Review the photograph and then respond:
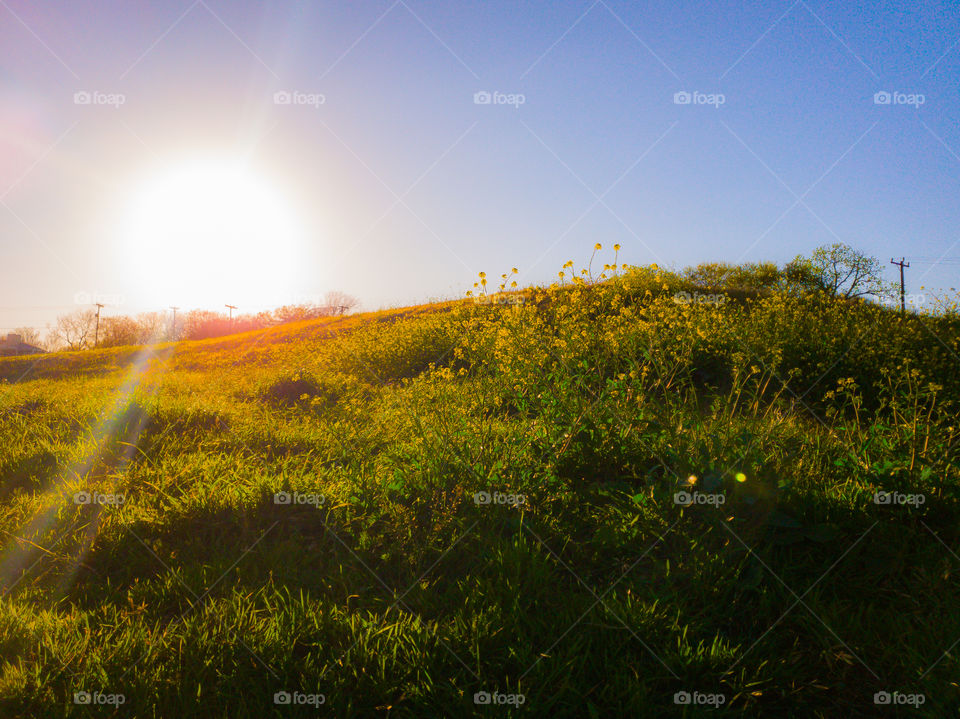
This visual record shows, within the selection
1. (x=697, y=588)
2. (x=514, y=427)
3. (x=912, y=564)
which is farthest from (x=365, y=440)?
(x=912, y=564)

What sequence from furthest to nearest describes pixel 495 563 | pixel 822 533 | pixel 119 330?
pixel 119 330
pixel 822 533
pixel 495 563

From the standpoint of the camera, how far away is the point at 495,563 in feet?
10.2

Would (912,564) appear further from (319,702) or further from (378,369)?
(378,369)

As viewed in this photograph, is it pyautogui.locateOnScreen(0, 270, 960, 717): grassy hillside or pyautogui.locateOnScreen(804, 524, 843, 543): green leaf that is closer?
pyautogui.locateOnScreen(0, 270, 960, 717): grassy hillside

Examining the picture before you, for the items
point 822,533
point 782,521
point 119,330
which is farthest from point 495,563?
point 119,330

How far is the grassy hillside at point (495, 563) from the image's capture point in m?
2.45

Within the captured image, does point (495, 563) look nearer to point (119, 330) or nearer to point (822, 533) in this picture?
point (822, 533)

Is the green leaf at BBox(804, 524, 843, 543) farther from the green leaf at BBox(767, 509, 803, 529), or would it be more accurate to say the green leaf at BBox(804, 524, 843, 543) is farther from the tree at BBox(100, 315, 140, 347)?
the tree at BBox(100, 315, 140, 347)

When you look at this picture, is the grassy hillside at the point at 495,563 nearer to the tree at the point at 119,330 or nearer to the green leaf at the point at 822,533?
the green leaf at the point at 822,533

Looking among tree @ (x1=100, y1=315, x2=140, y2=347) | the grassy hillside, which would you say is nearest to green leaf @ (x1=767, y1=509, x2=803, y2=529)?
the grassy hillside

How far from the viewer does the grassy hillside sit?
245 cm

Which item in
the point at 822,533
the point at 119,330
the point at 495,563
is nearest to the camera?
the point at 495,563

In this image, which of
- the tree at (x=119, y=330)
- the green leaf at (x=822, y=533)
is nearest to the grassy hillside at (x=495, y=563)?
the green leaf at (x=822, y=533)

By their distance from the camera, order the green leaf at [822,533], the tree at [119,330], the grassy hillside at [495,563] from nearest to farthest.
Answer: the grassy hillside at [495,563] < the green leaf at [822,533] < the tree at [119,330]
